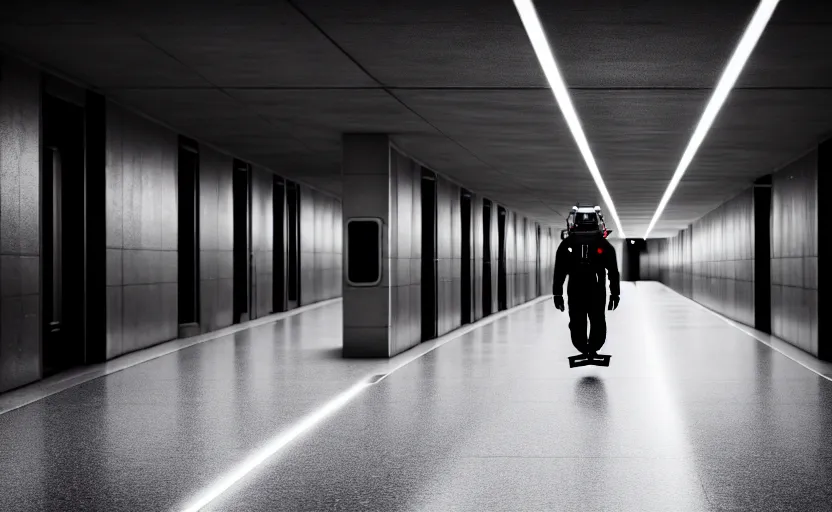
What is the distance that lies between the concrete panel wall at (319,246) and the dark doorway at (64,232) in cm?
1449

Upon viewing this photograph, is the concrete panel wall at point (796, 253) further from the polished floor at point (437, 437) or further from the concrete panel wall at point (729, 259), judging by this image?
the concrete panel wall at point (729, 259)

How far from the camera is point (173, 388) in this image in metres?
9.95

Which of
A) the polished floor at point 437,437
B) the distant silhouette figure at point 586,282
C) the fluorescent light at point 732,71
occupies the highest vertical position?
the fluorescent light at point 732,71

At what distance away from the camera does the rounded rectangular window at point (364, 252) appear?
13.6 metres

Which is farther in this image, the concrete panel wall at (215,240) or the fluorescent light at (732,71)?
the concrete panel wall at (215,240)

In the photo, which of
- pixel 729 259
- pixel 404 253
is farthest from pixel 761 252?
pixel 404 253

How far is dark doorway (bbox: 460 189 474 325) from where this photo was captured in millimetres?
22734

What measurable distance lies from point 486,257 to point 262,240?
736cm

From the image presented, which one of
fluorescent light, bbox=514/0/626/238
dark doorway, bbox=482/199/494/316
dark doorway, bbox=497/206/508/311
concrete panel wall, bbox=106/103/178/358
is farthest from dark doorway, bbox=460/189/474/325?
concrete panel wall, bbox=106/103/178/358

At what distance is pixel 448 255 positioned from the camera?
20.2 m

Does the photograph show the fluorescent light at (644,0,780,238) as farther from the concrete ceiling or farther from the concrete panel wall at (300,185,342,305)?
the concrete panel wall at (300,185,342,305)

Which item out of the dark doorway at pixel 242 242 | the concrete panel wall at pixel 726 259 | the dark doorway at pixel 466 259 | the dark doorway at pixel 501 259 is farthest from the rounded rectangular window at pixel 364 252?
the dark doorway at pixel 501 259

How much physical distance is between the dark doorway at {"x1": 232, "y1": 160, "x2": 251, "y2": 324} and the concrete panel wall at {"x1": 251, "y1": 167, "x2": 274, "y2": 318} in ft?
1.02

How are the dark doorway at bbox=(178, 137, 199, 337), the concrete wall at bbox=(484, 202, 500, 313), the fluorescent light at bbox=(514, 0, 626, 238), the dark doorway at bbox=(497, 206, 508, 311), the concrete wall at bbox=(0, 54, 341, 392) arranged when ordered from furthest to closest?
the dark doorway at bbox=(497, 206, 508, 311) < the concrete wall at bbox=(484, 202, 500, 313) < the dark doorway at bbox=(178, 137, 199, 337) < the concrete wall at bbox=(0, 54, 341, 392) < the fluorescent light at bbox=(514, 0, 626, 238)
